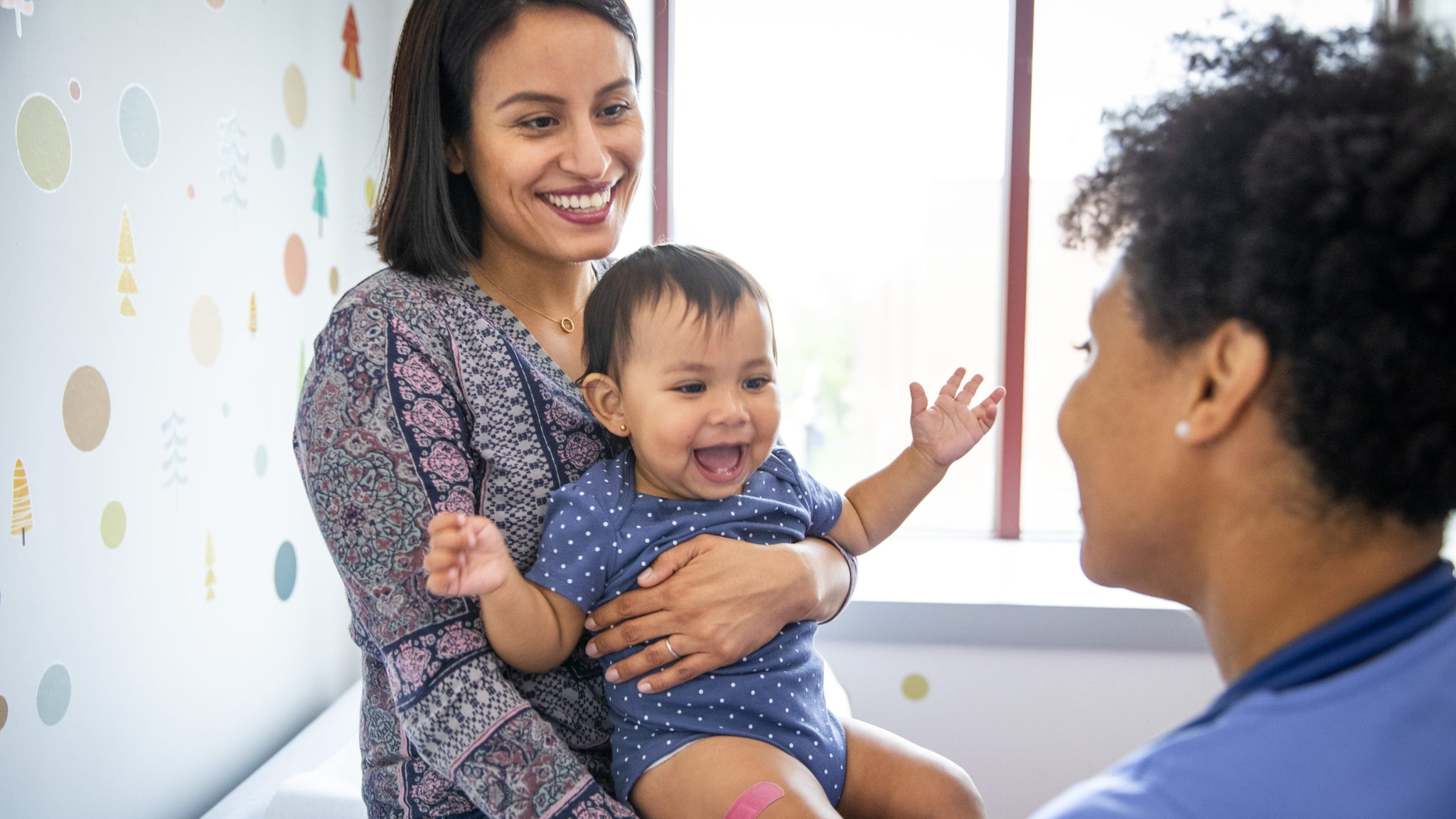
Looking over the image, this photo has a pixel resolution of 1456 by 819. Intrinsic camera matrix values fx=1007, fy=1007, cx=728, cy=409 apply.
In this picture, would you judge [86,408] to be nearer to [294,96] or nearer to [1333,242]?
[294,96]

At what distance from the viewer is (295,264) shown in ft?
6.58

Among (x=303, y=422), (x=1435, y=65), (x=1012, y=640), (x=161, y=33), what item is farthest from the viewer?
(x=1012, y=640)

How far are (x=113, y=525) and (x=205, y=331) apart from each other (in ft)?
1.23

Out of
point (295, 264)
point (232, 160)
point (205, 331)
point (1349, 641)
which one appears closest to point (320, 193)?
point (295, 264)

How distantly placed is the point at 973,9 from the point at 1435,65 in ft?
7.58

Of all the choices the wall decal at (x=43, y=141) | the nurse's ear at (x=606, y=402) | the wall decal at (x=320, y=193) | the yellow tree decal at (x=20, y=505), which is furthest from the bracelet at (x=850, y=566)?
the wall decal at (x=320, y=193)

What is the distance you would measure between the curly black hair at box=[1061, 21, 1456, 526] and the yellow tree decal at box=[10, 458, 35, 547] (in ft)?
4.29

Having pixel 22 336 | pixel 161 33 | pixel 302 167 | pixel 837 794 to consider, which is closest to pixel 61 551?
pixel 22 336

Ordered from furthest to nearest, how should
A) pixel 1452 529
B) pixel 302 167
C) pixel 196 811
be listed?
pixel 1452 529 → pixel 302 167 → pixel 196 811

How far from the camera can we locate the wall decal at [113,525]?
1428 millimetres

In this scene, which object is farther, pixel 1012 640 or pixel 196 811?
pixel 1012 640

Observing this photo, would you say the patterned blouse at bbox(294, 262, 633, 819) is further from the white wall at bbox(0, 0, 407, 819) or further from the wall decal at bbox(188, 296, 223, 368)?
the wall decal at bbox(188, 296, 223, 368)

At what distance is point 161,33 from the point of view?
5.03 ft

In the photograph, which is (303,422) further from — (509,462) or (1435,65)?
(1435,65)
